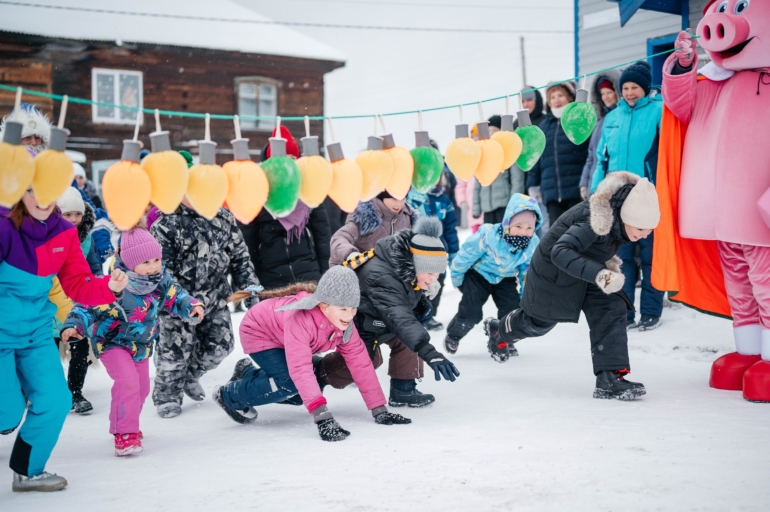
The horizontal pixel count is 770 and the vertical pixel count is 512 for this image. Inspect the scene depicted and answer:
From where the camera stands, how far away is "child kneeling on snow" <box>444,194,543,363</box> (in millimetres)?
5555

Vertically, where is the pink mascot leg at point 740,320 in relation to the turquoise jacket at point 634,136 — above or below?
below

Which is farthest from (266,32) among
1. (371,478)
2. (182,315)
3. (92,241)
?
(371,478)

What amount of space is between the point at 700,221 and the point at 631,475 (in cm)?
199

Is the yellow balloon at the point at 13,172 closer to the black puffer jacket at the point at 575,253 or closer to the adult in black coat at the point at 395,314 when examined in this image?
the adult in black coat at the point at 395,314

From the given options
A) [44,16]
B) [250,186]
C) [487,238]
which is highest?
[44,16]

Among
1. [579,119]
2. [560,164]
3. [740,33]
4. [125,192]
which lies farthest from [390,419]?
[560,164]

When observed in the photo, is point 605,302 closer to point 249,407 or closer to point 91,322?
point 249,407

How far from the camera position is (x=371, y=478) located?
10.4 ft

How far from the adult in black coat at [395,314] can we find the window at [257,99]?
14.7 m

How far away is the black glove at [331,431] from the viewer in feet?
12.4

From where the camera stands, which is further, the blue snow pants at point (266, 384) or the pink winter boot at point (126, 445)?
the blue snow pants at point (266, 384)

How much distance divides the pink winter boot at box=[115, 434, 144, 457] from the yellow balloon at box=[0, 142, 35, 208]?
146 centimetres

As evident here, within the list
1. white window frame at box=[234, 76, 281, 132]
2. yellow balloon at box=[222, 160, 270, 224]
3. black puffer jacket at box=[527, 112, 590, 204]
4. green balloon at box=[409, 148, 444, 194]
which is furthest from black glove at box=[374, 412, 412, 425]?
white window frame at box=[234, 76, 281, 132]

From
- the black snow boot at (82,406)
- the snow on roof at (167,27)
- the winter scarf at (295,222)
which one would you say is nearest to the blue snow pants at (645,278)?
the winter scarf at (295,222)
